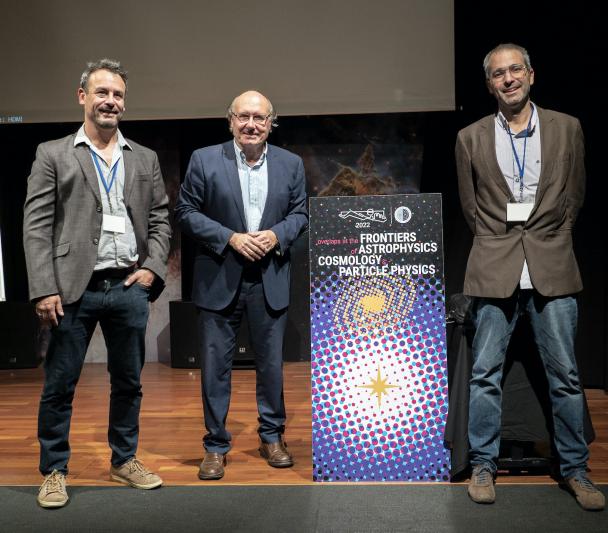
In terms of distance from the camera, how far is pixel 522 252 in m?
2.60

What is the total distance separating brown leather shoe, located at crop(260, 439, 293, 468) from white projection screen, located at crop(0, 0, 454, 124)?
3.11 metres

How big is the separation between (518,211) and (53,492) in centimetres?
201

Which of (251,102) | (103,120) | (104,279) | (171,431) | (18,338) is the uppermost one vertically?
(251,102)

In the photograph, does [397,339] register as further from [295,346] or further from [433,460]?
[295,346]

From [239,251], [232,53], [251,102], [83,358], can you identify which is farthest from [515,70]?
[232,53]

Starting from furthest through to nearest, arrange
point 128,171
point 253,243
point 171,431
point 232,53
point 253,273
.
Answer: point 232,53 → point 171,431 → point 253,273 → point 253,243 → point 128,171

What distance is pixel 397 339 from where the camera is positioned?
9.32ft

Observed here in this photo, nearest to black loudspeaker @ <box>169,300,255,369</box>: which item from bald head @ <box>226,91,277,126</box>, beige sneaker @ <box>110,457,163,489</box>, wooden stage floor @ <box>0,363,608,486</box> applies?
wooden stage floor @ <box>0,363,608,486</box>

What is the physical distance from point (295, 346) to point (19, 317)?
236 centimetres

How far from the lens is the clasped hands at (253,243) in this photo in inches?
115

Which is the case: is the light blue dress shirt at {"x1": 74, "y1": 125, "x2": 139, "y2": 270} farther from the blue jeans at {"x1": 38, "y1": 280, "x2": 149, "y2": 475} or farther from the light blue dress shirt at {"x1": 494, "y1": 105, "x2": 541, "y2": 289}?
the light blue dress shirt at {"x1": 494, "y1": 105, "x2": 541, "y2": 289}

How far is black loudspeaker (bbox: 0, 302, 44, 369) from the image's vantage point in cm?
603

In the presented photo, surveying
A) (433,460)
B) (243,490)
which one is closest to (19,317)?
(243,490)

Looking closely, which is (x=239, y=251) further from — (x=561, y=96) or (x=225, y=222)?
(x=561, y=96)
